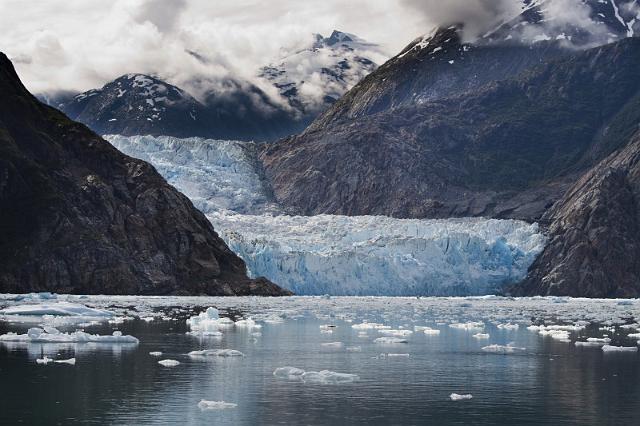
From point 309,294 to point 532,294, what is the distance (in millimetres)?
29700

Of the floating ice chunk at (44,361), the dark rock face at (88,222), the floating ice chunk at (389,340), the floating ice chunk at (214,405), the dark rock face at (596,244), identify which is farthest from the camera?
the dark rock face at (596,244)

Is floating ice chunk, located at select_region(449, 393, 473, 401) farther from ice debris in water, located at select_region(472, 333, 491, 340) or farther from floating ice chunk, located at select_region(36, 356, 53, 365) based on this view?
ice debris in water, located at select_region(472, 333, 491, 340)

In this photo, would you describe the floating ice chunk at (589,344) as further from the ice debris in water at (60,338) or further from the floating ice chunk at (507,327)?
the ice debris in water at (60,338)

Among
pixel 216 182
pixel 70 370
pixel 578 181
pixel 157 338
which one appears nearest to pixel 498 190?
A: pixel 578 181

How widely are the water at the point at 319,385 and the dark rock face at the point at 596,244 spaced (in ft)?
267

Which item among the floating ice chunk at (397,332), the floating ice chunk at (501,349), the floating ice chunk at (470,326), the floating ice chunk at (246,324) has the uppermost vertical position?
the floating ice chunk at (246,324)

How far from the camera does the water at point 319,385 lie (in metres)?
23.6

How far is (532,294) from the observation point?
120125mm

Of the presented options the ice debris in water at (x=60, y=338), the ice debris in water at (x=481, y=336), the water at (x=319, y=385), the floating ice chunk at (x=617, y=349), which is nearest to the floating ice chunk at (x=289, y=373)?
the water at (x=319, y=385)

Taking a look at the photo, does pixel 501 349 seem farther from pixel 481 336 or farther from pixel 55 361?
pixel 55 361

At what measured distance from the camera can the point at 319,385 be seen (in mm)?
27922

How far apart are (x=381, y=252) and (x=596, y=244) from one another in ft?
123

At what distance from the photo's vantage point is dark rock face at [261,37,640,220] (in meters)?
173

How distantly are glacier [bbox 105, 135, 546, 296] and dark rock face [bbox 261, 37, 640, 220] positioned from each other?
42983 millimetres
